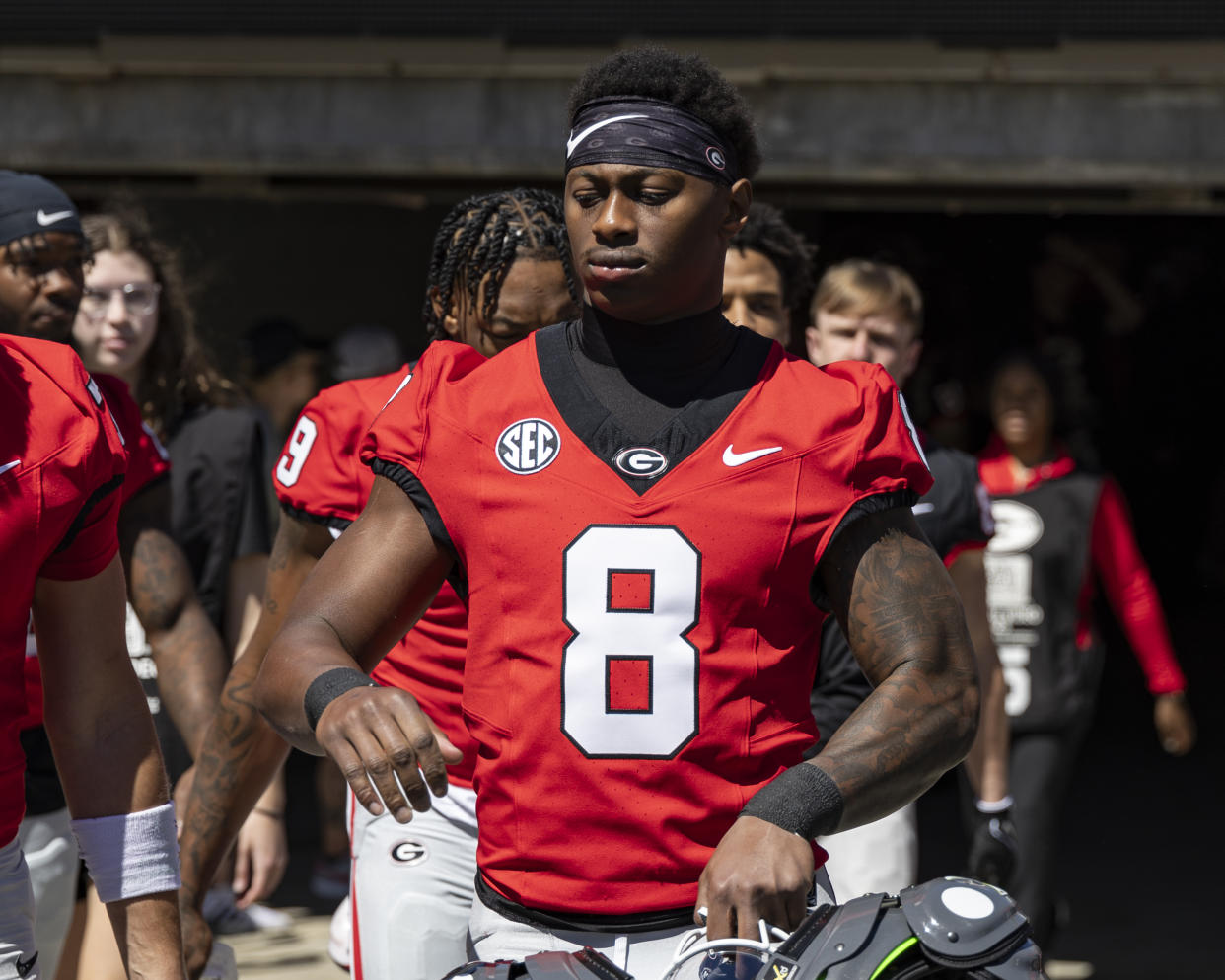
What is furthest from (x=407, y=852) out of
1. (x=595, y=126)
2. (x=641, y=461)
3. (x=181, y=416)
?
(x=181, y=416)

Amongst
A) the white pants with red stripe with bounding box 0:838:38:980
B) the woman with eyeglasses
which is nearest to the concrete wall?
the woman with eyeglasses

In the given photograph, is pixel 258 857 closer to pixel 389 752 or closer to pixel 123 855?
pixel 123 855

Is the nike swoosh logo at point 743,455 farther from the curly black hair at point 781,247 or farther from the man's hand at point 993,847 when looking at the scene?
the man's hand at point 993,847

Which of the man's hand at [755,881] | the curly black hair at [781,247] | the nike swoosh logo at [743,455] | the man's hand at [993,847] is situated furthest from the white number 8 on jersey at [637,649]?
the man's hand at [993,847]

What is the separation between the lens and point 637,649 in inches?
91.6

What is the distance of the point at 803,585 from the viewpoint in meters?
2.40

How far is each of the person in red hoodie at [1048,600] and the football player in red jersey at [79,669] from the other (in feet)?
13.4

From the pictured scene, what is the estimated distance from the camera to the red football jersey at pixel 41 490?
2.33 m

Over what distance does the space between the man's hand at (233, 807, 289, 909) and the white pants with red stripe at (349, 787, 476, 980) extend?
788 mm

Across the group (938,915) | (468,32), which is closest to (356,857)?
(938,915)

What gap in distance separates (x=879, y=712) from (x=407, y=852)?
135 centimetres

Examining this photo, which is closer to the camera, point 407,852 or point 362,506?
point 407,852

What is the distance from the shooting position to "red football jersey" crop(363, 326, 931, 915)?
2326 millimetres

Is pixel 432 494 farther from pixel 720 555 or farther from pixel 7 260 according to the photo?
pixel 7 260
